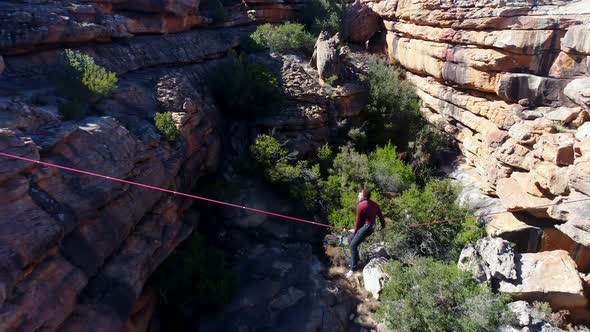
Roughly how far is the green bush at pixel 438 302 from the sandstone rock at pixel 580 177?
261cm

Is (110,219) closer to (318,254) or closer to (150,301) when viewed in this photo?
(150,301)

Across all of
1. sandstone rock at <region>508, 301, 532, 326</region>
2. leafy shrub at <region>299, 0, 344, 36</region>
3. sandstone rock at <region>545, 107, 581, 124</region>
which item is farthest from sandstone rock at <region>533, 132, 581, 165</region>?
leafy shrub at <region>299, 0, 344, 36</region>

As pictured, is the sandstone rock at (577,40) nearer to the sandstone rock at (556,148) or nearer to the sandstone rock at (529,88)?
the sandstone rock at (529,88)

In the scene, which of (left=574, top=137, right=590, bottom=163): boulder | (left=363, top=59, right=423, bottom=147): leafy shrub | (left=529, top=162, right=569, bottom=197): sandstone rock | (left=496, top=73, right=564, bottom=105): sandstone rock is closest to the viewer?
(left=574, top=137, right=590, bottom=163): boulder

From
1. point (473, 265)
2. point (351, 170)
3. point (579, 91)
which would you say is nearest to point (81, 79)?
point (351, 170)

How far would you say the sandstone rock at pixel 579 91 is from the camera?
877 cm

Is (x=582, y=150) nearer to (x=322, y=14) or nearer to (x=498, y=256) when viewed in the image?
(x=498, y=256)

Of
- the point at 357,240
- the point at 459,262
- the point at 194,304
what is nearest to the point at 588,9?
the point at 459,262

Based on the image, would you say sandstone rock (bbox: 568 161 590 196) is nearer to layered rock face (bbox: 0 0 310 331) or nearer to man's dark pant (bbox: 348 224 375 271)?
man's dark pant (bbox: 348 224 375 271)

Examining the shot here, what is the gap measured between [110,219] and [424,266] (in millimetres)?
6175

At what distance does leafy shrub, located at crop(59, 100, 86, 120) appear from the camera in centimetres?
746

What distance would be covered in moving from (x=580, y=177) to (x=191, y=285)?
7.95 meters

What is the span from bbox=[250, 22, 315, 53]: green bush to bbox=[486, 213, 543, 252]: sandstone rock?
30.2ft

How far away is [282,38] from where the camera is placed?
603 inches
